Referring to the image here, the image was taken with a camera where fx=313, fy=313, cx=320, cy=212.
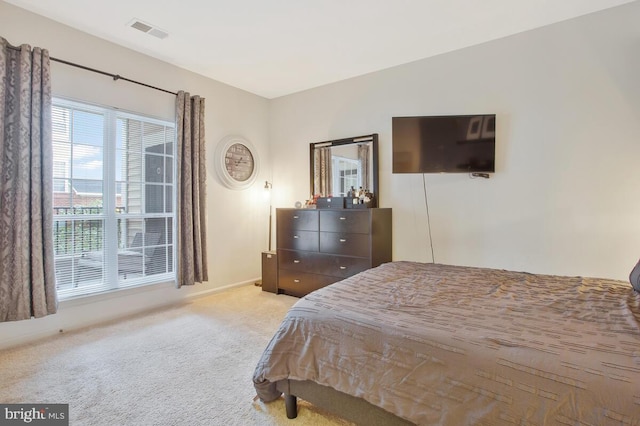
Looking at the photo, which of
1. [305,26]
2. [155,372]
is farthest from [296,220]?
[155,372]

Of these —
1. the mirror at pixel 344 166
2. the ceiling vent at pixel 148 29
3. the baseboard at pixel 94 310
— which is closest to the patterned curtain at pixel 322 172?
the mirror at pixel 344 166

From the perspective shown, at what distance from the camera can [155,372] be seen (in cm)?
218

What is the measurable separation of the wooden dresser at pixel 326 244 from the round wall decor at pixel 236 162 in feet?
2.64

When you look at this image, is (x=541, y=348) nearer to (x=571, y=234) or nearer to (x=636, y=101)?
(x=571, y=234)

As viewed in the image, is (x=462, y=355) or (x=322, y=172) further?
(x=322, y=172)

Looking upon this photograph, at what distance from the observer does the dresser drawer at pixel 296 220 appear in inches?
150

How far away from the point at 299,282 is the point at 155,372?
6.44ft

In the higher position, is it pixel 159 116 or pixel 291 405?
pixel 159 116

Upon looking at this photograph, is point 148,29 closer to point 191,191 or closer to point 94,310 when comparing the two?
point 191,191

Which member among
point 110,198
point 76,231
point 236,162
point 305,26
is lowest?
point 76,231

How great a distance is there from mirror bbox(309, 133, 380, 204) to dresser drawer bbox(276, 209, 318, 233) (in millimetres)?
471

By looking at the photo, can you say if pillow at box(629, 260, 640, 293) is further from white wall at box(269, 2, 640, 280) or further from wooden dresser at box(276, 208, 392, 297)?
wooden dresser at box(276, 208, 392, 297)

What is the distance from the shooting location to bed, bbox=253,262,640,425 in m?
1.02

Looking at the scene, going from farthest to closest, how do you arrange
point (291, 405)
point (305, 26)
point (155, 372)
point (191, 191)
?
point (191, 191)
point (305, 26)
point (155, 372)
point (291, 405)
